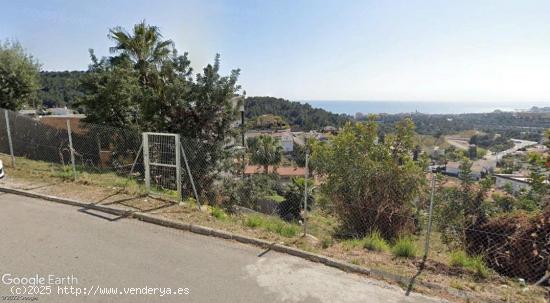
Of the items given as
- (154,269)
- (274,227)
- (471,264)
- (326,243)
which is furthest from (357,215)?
(154,269)

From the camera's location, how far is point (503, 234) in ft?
18.3

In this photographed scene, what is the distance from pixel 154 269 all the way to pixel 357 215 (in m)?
4.67

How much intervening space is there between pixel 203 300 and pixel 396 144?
6.29 m

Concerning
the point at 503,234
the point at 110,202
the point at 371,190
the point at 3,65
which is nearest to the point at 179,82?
the point at 110,202

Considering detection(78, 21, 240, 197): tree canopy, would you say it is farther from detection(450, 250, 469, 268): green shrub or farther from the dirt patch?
detection(450, 250, 469, 268): green shrub

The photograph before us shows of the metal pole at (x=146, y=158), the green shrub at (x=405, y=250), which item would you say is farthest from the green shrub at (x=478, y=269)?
the metal pole at (x=146, y=158)

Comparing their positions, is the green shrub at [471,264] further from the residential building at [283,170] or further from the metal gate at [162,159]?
the residential building at [283,170]

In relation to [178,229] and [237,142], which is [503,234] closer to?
[178,229]

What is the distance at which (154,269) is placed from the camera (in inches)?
165

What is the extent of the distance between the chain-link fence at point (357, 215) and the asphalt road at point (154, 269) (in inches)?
29.8

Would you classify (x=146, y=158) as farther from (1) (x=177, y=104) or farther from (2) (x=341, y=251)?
(2) (x=341, y=251)

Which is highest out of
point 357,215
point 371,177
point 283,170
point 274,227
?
point 371,177

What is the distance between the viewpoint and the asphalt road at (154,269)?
145 inches

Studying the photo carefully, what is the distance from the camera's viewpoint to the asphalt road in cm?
369
